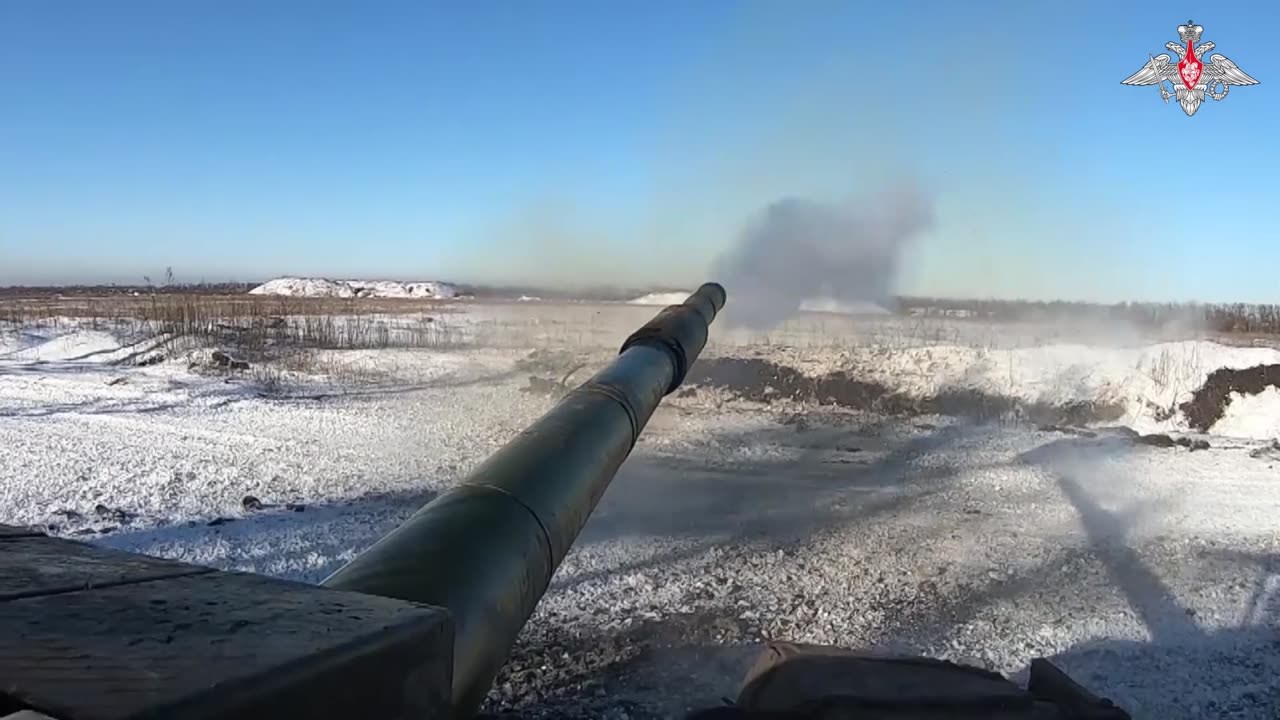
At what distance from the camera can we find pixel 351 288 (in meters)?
97.2

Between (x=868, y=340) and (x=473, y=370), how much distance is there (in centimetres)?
1037

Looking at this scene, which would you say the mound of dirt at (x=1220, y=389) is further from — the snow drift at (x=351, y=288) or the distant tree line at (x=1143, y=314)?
the snow drift at (x=351, y=288)

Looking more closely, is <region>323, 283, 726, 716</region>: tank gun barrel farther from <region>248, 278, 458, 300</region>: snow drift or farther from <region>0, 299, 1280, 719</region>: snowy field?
<region>248, 278, 458, 300</region>: snow drift

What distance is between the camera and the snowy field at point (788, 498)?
570 cm

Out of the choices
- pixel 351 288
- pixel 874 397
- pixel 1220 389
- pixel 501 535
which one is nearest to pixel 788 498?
pixel 501 535

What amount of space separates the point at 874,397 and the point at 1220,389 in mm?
6038

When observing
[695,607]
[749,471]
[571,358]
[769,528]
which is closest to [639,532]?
[769,528]

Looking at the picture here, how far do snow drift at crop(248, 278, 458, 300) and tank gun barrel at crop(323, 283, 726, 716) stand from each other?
283 ft

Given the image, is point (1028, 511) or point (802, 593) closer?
point (802, 593)

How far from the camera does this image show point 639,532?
26.3ft

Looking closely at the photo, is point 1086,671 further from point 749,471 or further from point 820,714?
point 749,471

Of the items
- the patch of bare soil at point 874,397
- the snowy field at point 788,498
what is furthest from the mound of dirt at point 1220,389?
the patch of bare soil at point 874,397

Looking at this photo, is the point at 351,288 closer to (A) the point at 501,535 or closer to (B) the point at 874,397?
(B) the point at 874,397

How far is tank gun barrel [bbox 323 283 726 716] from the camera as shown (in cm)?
194
